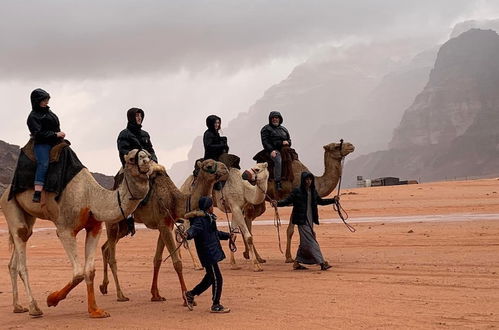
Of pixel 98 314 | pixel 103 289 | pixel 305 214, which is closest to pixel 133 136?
pixel 103 289

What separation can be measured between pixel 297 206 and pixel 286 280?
194cm

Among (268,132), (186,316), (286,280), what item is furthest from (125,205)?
(268,132)

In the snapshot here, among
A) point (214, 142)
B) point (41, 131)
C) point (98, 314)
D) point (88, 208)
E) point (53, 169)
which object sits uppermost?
point (214, 142)

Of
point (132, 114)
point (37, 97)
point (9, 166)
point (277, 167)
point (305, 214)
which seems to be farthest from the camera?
point (9, 166)

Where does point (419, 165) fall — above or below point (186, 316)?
above

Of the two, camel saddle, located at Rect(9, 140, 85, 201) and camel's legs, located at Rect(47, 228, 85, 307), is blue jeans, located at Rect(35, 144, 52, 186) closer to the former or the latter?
camel saddle, located at Rect(9, 140, 85, 201)

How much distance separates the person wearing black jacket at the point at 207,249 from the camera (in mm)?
9375

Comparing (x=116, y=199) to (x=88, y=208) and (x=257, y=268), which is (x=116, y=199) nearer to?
(x=88, y=208)

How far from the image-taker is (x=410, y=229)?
21.4 metres

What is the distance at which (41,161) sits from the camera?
9.79 meters

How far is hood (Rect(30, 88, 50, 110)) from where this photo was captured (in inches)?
399

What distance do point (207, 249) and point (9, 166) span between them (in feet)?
192

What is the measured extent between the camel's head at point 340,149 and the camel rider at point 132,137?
15.9 ft

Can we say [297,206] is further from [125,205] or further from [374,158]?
[374,158]
